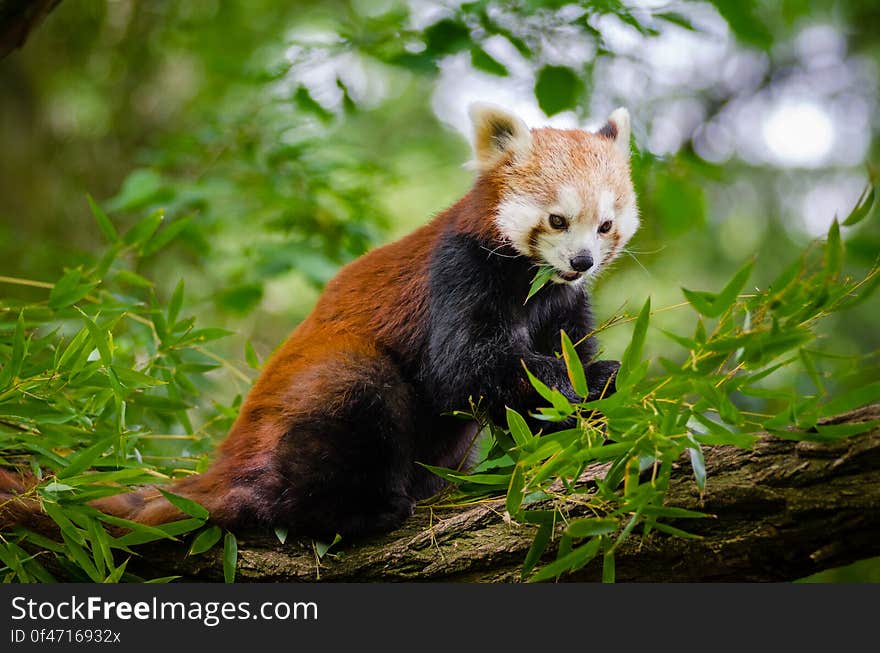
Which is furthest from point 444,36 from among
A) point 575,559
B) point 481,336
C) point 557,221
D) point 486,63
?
point 575,559

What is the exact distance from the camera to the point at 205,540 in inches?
88.8

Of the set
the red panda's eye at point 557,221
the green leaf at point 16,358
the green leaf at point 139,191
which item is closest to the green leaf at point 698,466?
the red panda's eye at point 557,221

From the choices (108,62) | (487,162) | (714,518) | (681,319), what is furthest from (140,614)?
(108,62)

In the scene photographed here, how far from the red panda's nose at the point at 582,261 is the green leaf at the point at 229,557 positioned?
4.18 feet

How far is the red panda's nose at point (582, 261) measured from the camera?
2461mm

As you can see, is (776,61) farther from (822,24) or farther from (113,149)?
(113,149)

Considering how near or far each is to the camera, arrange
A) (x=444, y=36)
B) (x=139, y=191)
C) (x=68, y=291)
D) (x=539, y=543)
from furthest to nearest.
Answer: (x=139, y=191)
(x=444, y=36)
(x=68, y=291)
(x=539, y=543)

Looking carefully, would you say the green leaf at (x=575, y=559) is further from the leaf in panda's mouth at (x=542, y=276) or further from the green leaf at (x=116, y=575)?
the green leaf at (x=116, y=575)

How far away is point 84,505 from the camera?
2145mm

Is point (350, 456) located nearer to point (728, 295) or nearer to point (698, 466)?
point (698, 466)

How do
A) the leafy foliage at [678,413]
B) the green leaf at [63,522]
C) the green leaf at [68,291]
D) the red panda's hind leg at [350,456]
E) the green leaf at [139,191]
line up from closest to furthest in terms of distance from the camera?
1. the leafy foliage at [678,413]
2. the green leaf at [63,522]
3. the red panda's hind leg at [350,456]
4. the green leaf at [68,291]
5. the green leaf at [139,191]

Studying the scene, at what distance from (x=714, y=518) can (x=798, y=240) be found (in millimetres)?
5349

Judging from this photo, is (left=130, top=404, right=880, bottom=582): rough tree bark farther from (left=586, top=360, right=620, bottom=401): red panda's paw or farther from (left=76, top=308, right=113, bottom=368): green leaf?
(left=76, top=308, right=113, bottom=368): green leaf

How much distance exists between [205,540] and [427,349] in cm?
89
